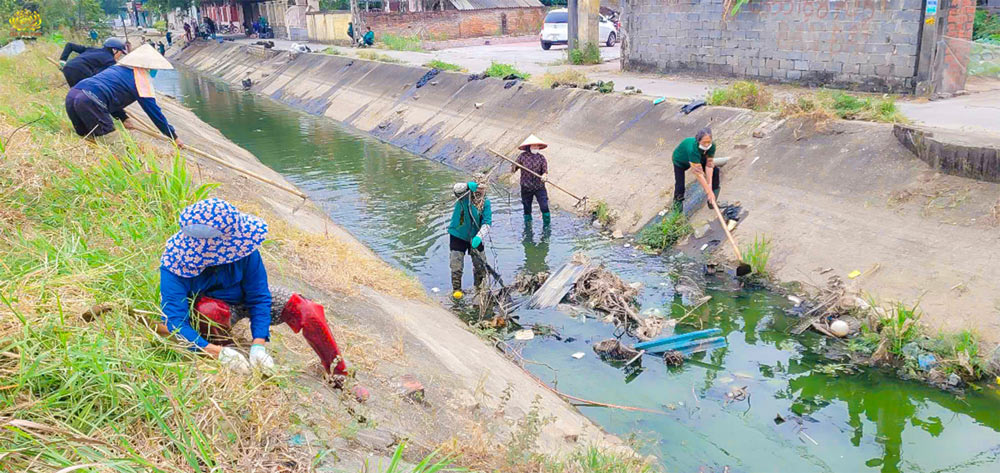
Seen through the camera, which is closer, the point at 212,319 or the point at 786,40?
the point at 212,319

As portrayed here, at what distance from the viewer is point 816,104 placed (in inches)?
423

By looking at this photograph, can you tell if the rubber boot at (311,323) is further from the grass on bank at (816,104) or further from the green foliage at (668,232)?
the grass on bank at (816,104)

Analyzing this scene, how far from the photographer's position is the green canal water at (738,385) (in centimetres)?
→ 544

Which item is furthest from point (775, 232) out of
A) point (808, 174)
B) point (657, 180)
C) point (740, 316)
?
point (657, 180)

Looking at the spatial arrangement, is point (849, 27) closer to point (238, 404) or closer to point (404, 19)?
point (238, 404)

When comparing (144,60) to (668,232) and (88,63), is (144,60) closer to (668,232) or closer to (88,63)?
(88,63)

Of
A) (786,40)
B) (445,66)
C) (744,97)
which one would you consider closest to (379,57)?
(445,66)

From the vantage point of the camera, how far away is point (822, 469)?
5254 millimetres

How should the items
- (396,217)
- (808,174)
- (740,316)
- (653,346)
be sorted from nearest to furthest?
(653,346)
(740,316)
(808,174)
(396,217)

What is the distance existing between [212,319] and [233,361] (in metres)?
0.39

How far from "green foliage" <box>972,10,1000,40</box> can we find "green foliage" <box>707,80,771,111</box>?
711 cm

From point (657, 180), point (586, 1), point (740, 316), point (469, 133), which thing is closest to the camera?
point (740, 316)

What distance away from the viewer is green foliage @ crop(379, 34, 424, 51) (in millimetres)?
30547

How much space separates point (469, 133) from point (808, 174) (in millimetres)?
9258
